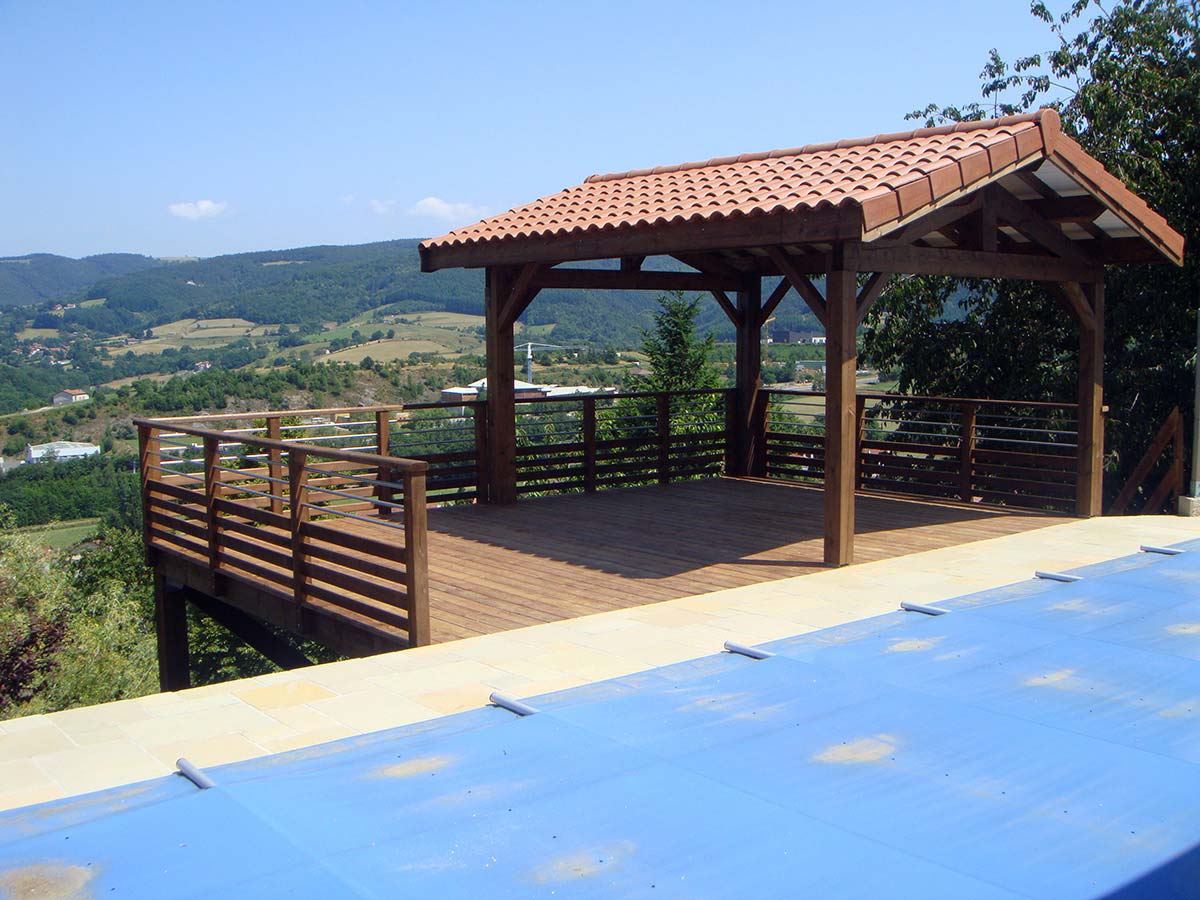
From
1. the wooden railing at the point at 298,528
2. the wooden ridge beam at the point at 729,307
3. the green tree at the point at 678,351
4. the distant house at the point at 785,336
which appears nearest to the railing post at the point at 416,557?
the wooden railing at the point at 298,528

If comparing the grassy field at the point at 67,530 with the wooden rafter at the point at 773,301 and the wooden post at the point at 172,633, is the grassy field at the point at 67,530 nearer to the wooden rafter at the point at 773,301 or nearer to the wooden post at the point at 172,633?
the wooden post at the point at 172,633

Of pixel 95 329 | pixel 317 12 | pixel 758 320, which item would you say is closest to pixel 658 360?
pixel 317 12

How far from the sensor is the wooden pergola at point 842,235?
293 inches

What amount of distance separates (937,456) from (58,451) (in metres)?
42.9

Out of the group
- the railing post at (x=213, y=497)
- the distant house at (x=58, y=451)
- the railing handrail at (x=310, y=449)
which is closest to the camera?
the railing handrail at (x=310, y=449)

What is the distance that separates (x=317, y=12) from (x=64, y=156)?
105ft

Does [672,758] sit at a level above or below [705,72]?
below

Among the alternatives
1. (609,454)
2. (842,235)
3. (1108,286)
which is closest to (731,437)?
(609,454)

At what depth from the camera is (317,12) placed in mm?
15914

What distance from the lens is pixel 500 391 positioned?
10.4m

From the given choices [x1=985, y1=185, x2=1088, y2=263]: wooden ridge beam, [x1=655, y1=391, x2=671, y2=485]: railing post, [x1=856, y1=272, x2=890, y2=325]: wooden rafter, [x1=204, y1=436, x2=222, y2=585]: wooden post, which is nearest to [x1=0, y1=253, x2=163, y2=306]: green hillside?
[x1=655, y1=391, x2=671, y2=485]: railing post

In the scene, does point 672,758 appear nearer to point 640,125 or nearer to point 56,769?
point 56,769

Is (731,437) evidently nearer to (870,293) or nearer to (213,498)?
(870,293)

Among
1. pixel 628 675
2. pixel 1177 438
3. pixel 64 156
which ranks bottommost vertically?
pixel 628 675
